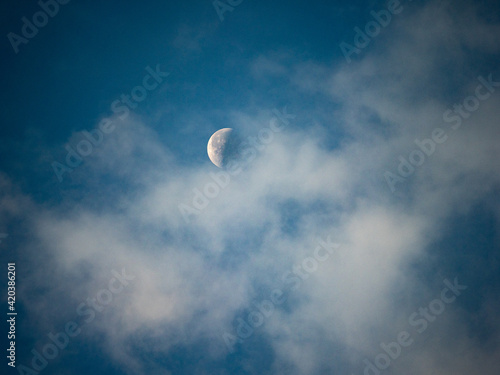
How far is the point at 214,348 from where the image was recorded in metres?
76.4

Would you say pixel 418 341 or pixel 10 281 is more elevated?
pixel 10 281

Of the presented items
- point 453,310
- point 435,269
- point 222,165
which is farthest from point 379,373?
point 222,165

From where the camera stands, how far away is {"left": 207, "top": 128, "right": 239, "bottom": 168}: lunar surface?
114ft

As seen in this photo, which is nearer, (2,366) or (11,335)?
(11,335)

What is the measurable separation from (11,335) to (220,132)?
27500mm

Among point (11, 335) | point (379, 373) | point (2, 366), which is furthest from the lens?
point (2, 366)

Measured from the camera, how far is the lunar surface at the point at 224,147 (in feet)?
114

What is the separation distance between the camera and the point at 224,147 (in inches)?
1374

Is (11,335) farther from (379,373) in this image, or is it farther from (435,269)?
(435,269)

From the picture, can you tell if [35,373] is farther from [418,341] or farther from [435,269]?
[435,269]

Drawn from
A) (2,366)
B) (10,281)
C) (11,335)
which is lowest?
(11,335)

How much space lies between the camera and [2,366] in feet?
231

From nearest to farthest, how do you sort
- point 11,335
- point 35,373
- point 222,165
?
point 11,335
point 222,165
point 35,373

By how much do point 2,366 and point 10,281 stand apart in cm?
7289
